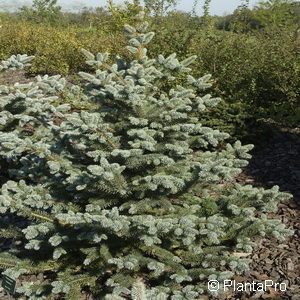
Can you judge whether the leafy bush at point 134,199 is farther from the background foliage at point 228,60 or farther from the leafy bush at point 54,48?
the leafy bush at point 54,48

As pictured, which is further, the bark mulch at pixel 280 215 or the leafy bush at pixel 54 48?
the leafy bush at pixel 54 48

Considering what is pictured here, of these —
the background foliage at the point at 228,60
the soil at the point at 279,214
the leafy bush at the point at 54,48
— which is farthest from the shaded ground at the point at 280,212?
the leafy bush at the point at 54,48

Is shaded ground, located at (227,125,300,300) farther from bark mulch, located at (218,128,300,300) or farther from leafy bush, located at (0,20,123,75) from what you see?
leafy bush, located at (0,20,123,75)

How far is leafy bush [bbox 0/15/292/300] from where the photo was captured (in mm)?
2613

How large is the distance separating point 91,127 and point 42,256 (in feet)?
4.19

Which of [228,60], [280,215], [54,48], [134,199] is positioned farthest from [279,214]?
[54,48]

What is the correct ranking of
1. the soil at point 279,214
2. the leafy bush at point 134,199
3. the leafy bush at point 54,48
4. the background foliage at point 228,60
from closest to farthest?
the leafy bush at point 134,199
the soil at point 279,214
the background foliage at point 228,60
the leafy bush at point 54,48

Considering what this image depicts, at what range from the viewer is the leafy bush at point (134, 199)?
2613mm

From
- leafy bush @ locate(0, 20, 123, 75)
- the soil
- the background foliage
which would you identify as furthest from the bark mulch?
leafy bush @ locate(0, 20, 123, 75)

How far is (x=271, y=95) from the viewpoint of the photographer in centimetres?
612

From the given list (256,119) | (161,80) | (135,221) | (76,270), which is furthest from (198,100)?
(256,119)

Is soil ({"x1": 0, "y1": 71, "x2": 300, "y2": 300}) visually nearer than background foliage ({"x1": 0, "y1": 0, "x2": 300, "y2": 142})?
Yes

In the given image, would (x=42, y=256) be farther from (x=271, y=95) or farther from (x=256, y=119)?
(x=271, y=95)

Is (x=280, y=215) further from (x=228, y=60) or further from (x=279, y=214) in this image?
(x=228, y=60)
